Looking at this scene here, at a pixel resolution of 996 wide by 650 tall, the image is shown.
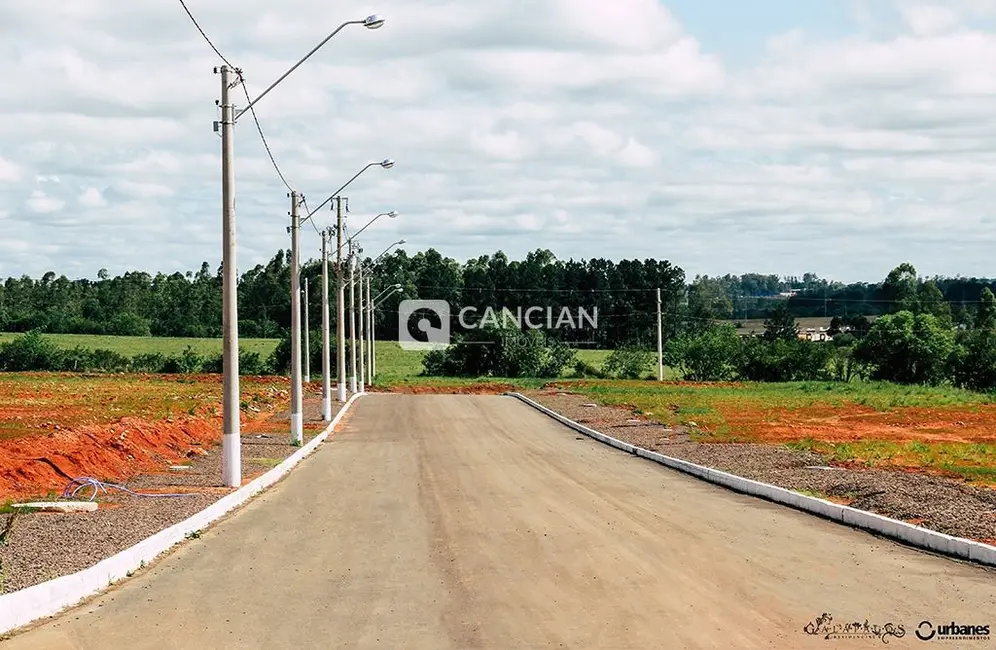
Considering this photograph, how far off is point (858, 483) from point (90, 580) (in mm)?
14331

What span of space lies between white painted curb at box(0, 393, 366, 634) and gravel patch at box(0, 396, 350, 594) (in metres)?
0.25

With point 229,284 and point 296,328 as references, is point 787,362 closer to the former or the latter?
point 296,328

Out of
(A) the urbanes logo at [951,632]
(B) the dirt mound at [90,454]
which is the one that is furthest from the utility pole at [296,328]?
(A) the urbanes logo at [951,632]

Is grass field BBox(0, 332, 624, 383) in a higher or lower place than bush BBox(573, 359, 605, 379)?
higher

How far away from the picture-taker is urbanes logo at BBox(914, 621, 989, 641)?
11.0 metres

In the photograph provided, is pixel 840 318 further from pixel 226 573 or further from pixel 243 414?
pixel 226 573

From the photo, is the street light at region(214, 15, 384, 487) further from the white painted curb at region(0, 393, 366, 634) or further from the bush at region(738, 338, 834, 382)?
the bush at region(738, 338, 834, 382)

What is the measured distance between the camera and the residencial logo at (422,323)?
143 metres

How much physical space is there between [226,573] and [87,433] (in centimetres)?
1792

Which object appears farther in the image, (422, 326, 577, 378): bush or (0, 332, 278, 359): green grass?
(0, 332, 278, 359): green grass

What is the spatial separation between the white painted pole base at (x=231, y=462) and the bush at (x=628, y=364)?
76922mm

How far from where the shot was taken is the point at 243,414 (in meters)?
52.1

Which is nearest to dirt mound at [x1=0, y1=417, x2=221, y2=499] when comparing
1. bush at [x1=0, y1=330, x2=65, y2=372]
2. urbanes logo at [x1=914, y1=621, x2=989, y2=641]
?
urbanes logo at [x1=914, y1=621, x2=989, y2=641]

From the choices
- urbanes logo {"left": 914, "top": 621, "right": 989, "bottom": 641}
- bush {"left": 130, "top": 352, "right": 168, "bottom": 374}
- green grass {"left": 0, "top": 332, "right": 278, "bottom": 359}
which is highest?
green grass {"left": 0, "top": 332, "right": 278, "bottom": 359}
